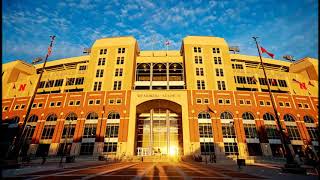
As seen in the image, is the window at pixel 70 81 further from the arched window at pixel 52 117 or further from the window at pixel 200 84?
the window at pixel 200 84

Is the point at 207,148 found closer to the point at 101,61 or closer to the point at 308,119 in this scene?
the point at 308,119

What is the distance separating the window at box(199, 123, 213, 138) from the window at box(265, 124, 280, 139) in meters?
14.6

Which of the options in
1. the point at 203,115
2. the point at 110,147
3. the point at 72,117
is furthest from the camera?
the point at 72,117

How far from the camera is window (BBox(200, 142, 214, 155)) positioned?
4406cm

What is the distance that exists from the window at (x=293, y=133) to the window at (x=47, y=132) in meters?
61.2

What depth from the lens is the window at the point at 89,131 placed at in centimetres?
4659

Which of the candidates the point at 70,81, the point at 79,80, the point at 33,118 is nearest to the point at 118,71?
the point at 79,80

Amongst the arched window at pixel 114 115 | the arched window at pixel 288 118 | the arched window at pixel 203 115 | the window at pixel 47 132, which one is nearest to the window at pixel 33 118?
the window at pixel 47 132

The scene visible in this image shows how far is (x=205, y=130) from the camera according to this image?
153 ft

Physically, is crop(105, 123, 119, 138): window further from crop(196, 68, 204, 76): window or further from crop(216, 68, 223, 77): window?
crop(216, 68, 223, 77): window

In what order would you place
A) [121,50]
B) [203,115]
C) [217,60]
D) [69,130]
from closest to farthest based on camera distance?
[203,115] < [69,130] < [217,60] < [121,50]

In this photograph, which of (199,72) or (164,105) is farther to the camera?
(199,72)

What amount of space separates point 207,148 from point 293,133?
23146 mm

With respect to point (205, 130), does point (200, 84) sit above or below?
above
